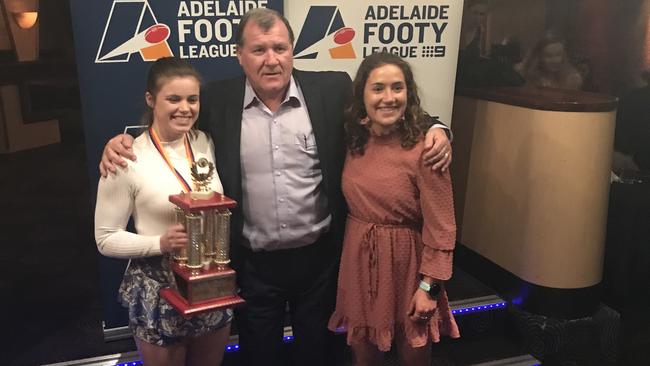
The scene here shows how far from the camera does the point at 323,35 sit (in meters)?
2.77

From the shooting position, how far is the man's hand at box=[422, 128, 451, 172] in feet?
6.02

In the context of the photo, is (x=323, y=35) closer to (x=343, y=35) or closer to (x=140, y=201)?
(x=343, y=35)

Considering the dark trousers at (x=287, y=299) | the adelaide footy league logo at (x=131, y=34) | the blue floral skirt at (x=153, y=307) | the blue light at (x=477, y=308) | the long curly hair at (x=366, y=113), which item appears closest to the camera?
the blue floral skirt at (x=153, y=307)

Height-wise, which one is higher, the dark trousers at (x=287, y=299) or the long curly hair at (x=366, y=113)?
the long curly hair at (x=366, y=113)

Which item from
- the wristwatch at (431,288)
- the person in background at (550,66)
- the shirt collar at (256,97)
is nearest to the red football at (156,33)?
the shirt collar at (256,97)

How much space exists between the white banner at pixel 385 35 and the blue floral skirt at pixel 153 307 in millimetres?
1356

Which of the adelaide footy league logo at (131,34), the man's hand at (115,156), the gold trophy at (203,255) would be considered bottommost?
the gold trophy at (203,255)

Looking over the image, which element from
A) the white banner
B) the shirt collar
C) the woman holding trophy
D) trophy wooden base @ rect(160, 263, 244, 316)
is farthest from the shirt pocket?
the white banner

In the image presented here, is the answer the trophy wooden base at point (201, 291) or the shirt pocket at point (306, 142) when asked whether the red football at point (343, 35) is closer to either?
the shirt pocket at point (306, 142)

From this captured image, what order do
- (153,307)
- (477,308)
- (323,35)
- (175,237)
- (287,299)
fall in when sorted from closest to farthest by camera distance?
1. (175,237)
2. (153,307)
3. (287,299)
4. (323,35)
5. (477,308)

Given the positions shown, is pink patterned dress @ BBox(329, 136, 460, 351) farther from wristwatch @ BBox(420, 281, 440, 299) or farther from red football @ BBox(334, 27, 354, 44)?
red football @ BBox(334, 27, 354, 44)

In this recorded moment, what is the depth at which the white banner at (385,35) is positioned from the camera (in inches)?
108

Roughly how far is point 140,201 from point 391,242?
851 millimetres

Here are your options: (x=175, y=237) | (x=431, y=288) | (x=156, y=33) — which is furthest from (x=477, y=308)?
(x=156, y=33)
